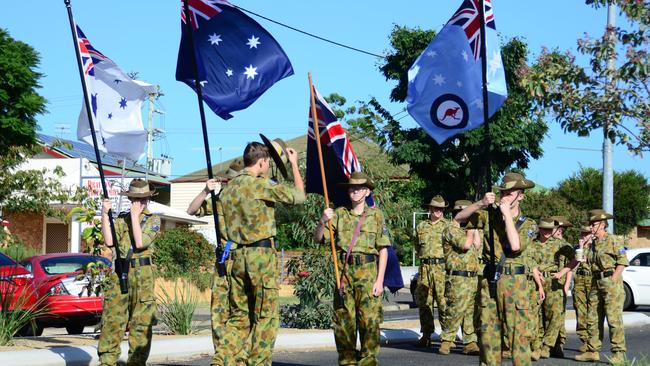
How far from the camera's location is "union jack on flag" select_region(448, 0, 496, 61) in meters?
11.3

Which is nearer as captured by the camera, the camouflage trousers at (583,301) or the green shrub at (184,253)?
the camouflage trousers at (583,301)

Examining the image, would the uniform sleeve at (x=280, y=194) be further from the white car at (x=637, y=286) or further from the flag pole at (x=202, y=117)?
the white car at (x=637, y=286)

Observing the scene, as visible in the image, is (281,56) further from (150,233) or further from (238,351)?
(238,351)

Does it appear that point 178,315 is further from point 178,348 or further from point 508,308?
point 508,308

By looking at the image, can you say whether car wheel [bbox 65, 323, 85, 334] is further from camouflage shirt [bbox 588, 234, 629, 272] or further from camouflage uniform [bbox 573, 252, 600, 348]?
camouflage shirt [bbox 588, 234, 629, 272]

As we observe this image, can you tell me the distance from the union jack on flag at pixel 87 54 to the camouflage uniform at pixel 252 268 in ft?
12.2

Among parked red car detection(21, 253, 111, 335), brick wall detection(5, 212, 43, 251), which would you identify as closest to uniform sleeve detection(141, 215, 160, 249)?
parked red car detection(21, 253, 111, 335)

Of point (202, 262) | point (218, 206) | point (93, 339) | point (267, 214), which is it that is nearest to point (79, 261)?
point (93, 339)

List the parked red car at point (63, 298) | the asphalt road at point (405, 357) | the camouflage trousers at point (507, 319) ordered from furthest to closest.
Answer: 1. the parked red car at point (63, 298)
2. the asphalt road at point (405, 357)
3. the camouflage trousers at point (507, 319)

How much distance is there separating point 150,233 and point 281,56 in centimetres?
244

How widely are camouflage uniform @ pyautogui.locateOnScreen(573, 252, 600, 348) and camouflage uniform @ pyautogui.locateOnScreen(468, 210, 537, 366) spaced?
14.9 feet

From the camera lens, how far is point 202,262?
3366 centimetres

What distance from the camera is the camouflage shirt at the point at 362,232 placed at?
10703 mm

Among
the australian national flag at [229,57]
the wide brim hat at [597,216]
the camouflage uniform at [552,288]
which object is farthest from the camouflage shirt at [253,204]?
the camouflage uniform at [552,288]
